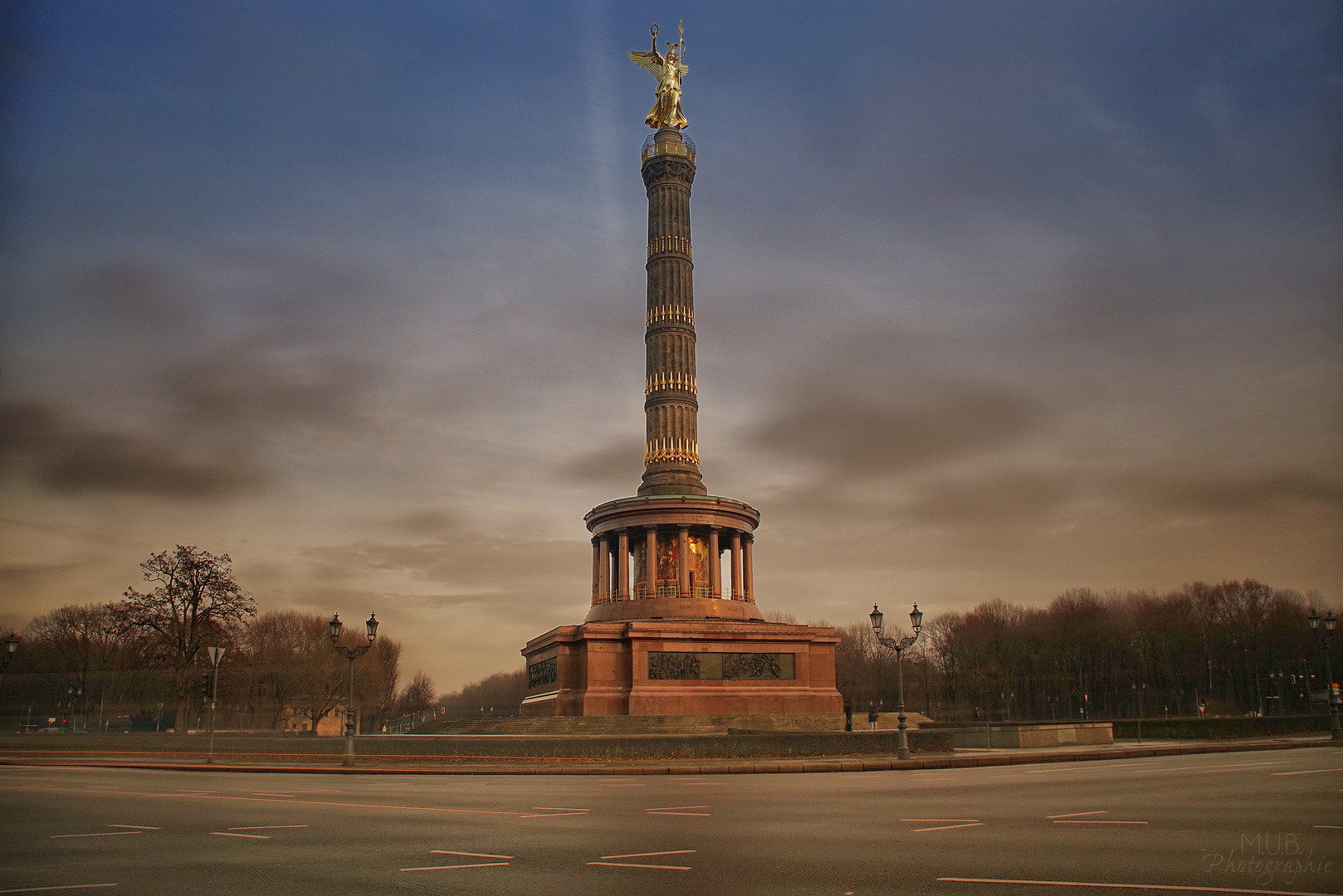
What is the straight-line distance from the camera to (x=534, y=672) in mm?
49562

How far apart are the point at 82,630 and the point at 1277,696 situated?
300 feet

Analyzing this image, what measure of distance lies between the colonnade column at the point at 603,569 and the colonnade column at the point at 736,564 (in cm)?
624

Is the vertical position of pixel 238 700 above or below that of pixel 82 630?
below

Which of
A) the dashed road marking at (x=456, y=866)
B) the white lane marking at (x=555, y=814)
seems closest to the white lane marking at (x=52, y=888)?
the dashed road marking at (x=456, y=866)

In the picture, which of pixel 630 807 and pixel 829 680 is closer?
pixel 630 807

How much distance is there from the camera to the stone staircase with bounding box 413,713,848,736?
125ft

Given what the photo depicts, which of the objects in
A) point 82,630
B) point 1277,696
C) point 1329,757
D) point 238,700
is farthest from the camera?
point 1277,696

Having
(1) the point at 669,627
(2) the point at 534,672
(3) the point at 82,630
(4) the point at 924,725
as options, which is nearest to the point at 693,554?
(1) the point at 669,627

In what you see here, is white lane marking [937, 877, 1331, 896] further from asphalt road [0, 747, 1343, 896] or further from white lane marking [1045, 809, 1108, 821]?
white lane marking [1045, 809, 1108, 821]

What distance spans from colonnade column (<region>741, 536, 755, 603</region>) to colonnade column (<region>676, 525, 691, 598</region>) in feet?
10.3

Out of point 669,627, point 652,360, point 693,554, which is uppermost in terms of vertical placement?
point 652,360

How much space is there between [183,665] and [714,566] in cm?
2696

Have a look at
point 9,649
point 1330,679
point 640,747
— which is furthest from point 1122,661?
point 9,649

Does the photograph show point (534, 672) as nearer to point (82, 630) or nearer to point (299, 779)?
point (299, 779)
